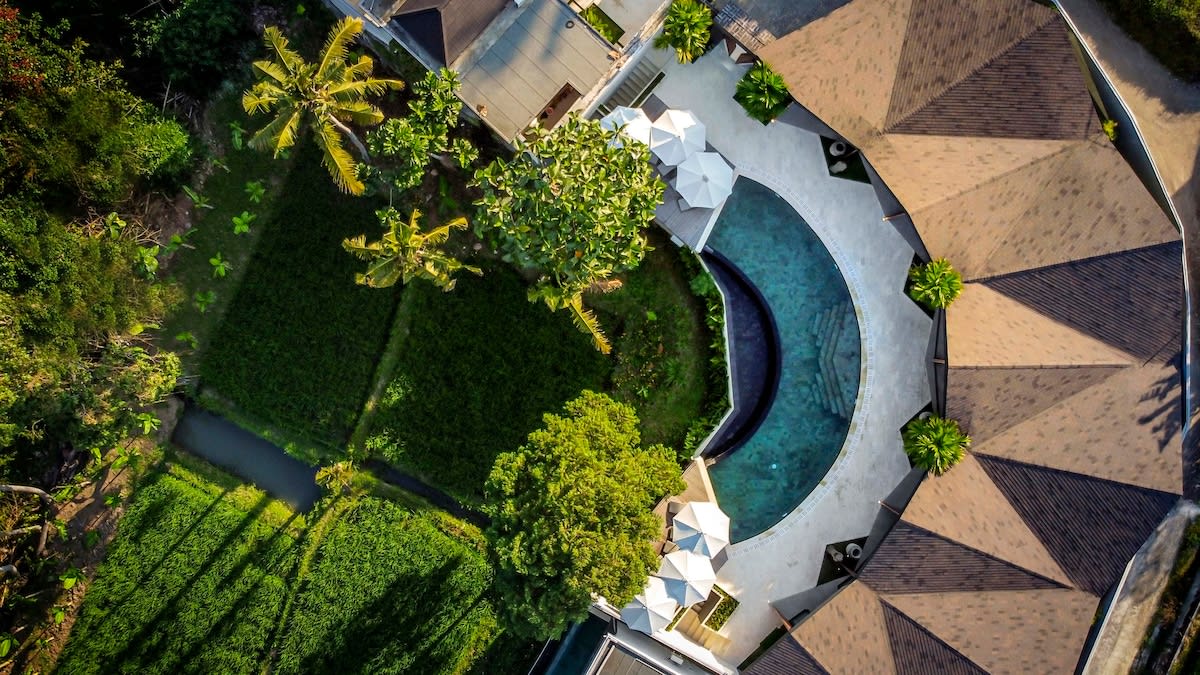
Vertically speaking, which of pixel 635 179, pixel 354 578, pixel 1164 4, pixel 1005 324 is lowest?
pixel 354 578

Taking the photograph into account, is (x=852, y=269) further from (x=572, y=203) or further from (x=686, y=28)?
(x=572, y=203)

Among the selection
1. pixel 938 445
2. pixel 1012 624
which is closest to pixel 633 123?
pixel 938 445

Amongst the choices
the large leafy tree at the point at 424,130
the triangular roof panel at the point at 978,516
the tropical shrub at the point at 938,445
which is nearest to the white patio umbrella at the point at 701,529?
the triangular roof panel at the point at 978,516

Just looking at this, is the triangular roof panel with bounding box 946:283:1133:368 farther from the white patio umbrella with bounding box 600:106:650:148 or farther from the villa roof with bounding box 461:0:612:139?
the villa roof with bounding box 461:0:612:139

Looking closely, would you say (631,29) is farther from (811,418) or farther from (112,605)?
(112,605)

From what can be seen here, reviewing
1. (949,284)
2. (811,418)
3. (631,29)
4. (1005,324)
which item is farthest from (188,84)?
(1005,324)

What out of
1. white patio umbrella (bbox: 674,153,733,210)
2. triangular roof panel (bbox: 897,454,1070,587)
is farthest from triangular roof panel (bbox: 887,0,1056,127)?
triangular roof panel (bbox: 897,454,1070,587)

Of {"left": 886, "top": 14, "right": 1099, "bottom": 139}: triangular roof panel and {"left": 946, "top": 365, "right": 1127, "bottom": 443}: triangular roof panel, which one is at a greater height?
{"left": 886, "top": 14, "right": 1099, "bottom": 139}: triangular roof panel
